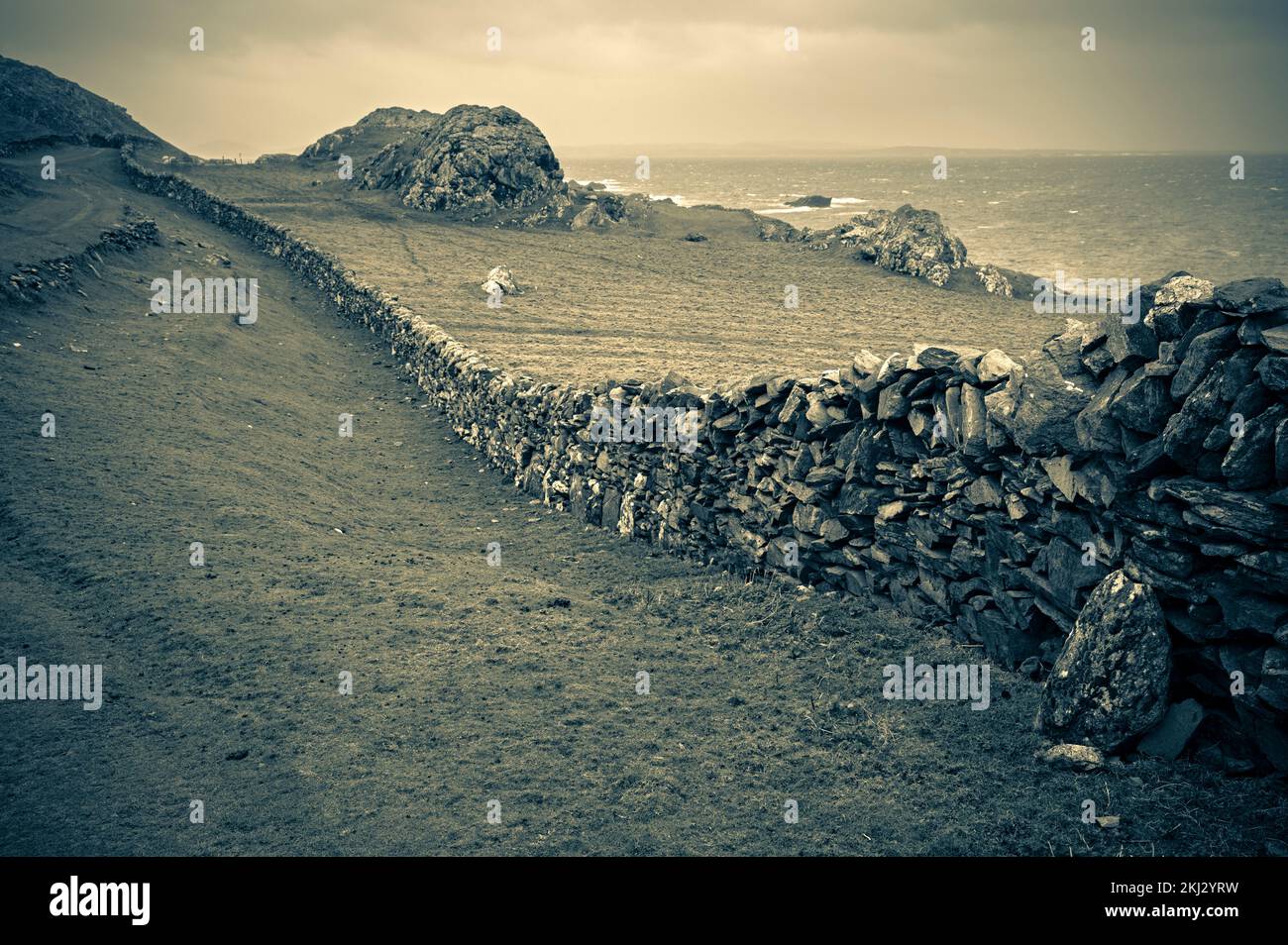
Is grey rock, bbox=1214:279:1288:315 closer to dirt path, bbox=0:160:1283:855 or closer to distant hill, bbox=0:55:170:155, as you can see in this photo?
dirt path, bbox=0:160:1283:855

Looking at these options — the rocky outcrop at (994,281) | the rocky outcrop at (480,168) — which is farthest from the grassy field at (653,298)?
the rocky outcrop at (480,168)

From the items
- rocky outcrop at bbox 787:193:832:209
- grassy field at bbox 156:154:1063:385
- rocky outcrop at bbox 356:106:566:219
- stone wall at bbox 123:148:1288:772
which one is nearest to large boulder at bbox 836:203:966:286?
grassy field at bbox 156:154:1063:385

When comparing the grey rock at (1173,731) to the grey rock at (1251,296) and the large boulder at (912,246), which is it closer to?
the grey rock at (1251,296)

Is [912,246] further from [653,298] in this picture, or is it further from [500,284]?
[500,284]

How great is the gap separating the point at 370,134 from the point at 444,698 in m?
80.0

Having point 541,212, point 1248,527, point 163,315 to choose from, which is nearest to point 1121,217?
point 541,212

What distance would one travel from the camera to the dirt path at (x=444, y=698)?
18.5 feet

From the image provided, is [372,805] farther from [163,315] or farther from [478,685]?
[163,315]

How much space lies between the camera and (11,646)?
773cm

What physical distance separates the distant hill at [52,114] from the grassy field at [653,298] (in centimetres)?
3627

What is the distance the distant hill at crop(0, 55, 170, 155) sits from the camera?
70.2 metres

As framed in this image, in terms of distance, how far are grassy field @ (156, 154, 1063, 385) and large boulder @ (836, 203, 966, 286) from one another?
95 cm

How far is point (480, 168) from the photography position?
155 ft

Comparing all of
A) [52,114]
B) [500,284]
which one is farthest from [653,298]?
[52,114]
